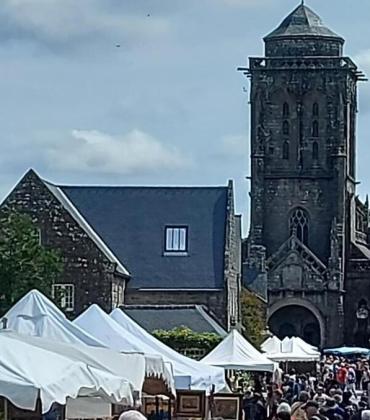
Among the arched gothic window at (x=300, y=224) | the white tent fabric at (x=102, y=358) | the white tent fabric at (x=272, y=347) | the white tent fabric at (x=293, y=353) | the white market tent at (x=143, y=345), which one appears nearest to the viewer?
the white tent fabric at (x=102, y=358)

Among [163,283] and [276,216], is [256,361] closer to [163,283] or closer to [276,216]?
[163,283]

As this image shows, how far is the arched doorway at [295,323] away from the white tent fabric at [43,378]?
8817 cm

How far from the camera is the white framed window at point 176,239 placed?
3000 inches

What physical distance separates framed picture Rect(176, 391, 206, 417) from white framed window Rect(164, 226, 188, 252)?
142 ft

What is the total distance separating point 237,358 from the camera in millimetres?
40688

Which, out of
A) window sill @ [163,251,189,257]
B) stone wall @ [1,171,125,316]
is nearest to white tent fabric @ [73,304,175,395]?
stone wall @ [1,171,125,316]

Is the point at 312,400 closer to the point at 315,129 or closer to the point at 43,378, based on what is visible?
the point at 43,378

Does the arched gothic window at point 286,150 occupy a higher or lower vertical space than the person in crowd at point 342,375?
higher

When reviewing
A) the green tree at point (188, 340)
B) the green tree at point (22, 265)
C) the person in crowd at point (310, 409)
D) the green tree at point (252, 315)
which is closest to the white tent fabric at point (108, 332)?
the person in crowd at point (310, 409)

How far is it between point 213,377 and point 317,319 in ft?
249

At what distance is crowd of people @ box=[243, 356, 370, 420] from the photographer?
2545 cm

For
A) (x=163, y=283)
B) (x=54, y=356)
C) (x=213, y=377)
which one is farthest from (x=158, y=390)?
(x=163, y=283)

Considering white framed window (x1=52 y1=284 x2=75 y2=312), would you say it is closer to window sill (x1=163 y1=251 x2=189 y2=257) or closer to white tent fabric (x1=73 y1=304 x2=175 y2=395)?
window sill (x1=163 y1=251 x2=189 y2=257)

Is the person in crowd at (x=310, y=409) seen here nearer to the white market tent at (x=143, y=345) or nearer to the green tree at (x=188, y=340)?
the white market tent at (x=143, y=345)
